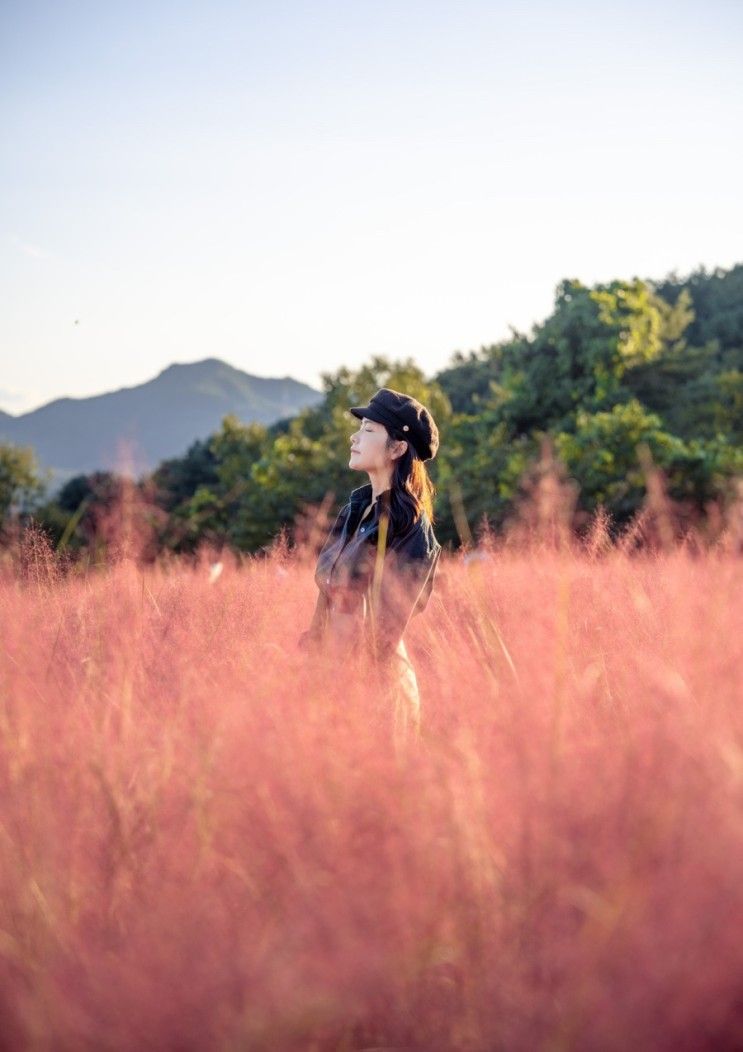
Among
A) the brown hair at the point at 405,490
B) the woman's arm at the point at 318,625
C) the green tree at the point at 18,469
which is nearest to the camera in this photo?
the woman's arm at the point at 318,625

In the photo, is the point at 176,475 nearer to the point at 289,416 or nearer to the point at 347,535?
the point at 289,416

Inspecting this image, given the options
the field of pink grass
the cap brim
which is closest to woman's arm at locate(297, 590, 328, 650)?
the cap brim

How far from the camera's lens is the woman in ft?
9.78

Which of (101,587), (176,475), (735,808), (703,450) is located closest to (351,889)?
(735,808)

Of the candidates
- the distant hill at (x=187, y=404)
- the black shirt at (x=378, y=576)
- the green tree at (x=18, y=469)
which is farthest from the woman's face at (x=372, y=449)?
the green tree at (x=18, y=469)

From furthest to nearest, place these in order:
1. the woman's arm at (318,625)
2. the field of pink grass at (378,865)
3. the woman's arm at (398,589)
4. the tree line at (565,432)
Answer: the tree line at (565,432) < the woman's arm at (318,625) < the woman's arm at (398,589) < the field of pink grass at (378,865)

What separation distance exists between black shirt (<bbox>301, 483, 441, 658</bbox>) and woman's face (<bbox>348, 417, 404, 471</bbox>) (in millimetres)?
151

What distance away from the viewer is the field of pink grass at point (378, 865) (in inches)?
45.1

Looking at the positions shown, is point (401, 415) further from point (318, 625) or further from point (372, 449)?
point (318, 625)

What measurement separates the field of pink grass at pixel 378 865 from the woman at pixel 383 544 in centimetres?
94

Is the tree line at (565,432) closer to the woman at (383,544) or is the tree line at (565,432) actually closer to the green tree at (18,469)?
the woman at (383,544)

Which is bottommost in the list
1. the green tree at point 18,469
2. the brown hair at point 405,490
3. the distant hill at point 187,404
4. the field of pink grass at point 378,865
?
the field of pink grass at point 378,865

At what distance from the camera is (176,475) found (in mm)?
37656

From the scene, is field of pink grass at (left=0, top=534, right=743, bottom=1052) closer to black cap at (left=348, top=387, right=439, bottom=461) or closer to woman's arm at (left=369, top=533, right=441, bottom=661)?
woman's arm at (left=369, top=533, right=441, bottom=661)
